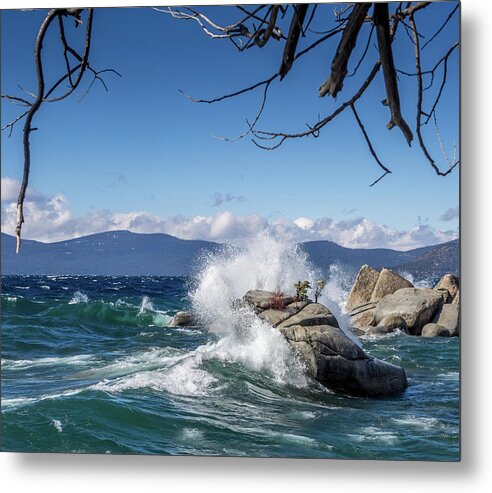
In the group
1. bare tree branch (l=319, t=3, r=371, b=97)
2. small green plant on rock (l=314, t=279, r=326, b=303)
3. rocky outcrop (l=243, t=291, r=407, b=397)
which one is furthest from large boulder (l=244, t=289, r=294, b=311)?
bare tree branch (l=319, t=3, r=371, b=97)

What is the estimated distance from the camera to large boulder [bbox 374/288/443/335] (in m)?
3.08

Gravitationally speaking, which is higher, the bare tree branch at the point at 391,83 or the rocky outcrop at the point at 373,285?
the bare tree branch at the point at 391,83

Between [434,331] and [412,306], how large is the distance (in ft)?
0.60

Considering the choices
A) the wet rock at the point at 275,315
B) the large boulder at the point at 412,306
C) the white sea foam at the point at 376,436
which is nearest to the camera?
the white sea foam at the point at 376,436

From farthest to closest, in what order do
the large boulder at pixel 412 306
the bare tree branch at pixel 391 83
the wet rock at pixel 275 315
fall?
1. the wet rock at pixel 275 315
2. the large boulder at pixel 412 306
3. the bare tree branch at pixel 391 83

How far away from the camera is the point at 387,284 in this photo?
3.20 metres

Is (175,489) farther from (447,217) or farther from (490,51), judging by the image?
(490,51)

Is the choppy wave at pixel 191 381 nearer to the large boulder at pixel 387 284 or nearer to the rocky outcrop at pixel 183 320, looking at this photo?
the rocky outcrop at pixel 183 320

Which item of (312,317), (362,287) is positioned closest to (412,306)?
(362,287)

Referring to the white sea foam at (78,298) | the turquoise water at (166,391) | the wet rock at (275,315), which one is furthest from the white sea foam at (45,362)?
the wet rock at (275,315)

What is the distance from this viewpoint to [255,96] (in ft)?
10.5

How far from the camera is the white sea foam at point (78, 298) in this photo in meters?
3.28

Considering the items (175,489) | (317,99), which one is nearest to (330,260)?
(317,99)

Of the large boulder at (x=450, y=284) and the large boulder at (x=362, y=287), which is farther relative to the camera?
the large boulder at (x=362, y=287)
